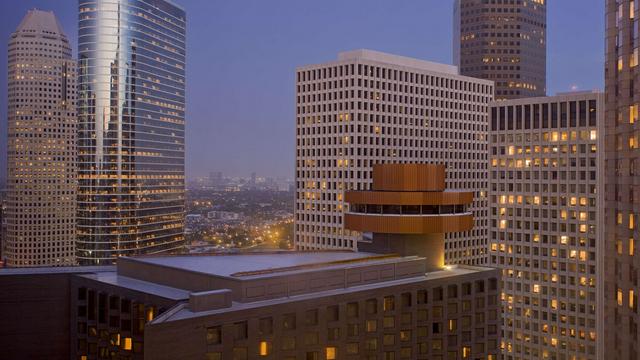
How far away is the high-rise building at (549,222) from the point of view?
501 ft

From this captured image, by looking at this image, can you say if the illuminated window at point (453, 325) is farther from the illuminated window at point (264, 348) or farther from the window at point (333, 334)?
the illuminated window at point (264, 348)

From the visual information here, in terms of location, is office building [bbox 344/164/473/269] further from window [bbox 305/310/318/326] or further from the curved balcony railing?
window [bbox 305/310/318/326]

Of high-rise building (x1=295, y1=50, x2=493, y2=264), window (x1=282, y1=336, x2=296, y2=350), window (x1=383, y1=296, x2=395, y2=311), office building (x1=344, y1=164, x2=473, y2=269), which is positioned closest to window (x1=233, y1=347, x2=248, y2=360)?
window (x1=282, y1=336, x2=296, y2=350)

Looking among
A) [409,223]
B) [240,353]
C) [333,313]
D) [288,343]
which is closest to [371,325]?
[333,313]

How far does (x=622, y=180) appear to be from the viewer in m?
71.8

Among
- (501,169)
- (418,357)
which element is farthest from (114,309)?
(501,169)

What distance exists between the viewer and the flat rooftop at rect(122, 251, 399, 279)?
72.9 meters

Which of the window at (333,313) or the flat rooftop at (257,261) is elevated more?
the flat rooftop at (257,261)

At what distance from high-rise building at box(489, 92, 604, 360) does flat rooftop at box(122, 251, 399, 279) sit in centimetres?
8432

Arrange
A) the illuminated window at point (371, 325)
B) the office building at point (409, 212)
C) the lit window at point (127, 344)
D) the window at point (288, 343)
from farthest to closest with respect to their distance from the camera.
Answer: the office building at point (409, 212)
the illuminated window at point (371, 325)
the lit window at point (127, 344)
the window at point (288, 343)

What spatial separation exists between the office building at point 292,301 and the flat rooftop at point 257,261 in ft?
0.71

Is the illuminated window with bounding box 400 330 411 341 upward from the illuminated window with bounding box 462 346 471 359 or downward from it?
upward

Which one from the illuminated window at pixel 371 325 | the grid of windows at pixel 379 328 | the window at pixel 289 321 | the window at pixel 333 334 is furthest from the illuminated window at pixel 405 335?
the window at pixel 289 321

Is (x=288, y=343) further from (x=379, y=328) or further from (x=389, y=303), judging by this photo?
(x=389, y=303)
